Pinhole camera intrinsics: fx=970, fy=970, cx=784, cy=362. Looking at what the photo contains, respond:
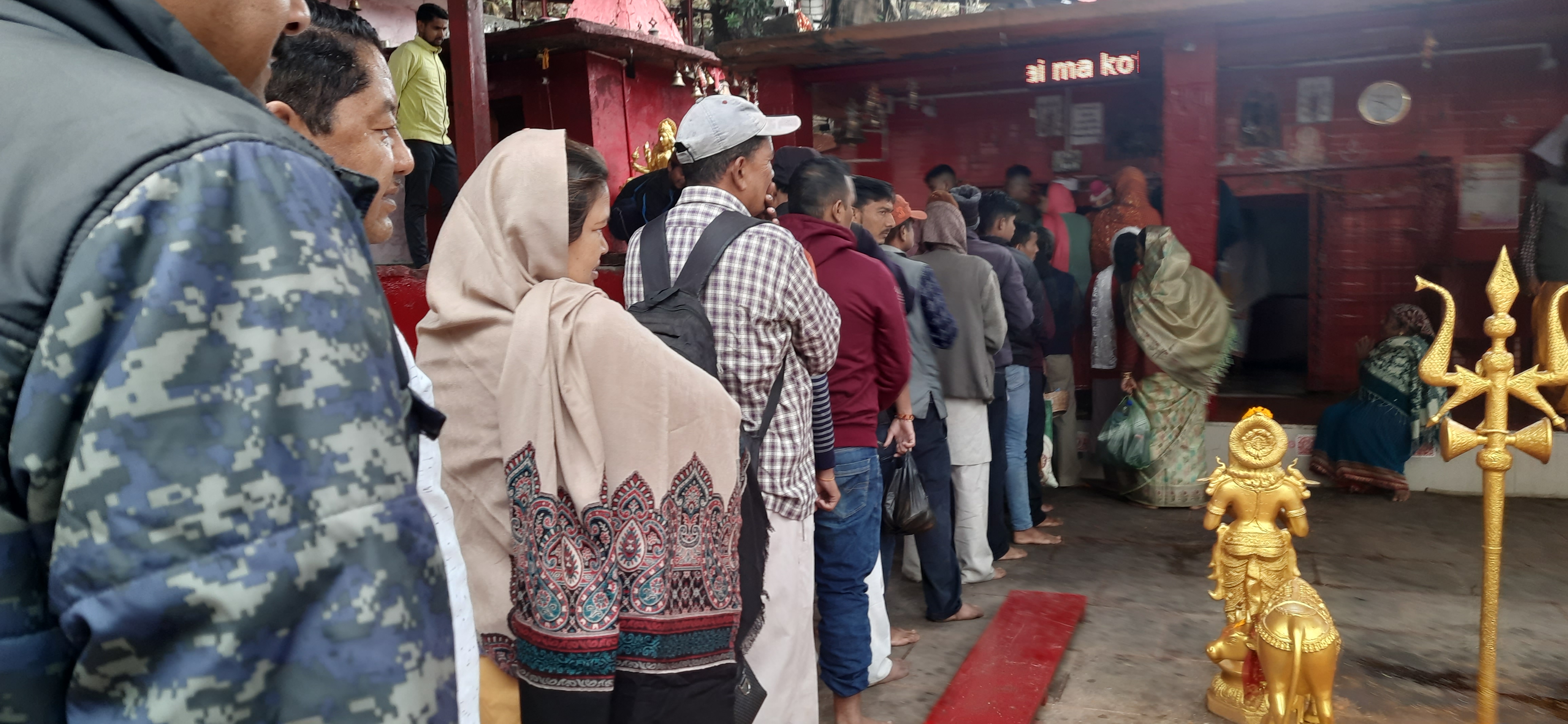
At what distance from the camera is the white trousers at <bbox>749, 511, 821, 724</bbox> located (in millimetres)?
2709

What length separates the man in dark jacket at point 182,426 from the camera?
0.56m

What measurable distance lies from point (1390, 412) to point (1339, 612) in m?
2.58

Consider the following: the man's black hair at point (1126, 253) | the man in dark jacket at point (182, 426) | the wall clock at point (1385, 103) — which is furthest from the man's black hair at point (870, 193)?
the wall clock at point (1385, 103)

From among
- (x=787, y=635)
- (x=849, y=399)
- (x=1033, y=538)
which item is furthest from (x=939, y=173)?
(x=787, y=635)

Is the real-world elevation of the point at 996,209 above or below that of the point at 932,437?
above

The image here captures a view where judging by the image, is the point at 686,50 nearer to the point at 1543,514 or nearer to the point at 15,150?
the point at 1543,514

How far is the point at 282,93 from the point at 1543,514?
728 centimetres

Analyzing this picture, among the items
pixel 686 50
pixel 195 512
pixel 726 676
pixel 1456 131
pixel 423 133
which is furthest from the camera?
pixel 686 50

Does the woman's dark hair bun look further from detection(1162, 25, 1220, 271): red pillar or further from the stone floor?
detection(1162, 25, 1220, 271): red pillar

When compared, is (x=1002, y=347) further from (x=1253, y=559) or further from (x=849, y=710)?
(x=849, y=710)

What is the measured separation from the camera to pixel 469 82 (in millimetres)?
4695

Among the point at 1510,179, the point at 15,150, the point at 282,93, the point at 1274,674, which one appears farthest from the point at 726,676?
the point at 1510,179

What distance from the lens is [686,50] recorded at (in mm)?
8141

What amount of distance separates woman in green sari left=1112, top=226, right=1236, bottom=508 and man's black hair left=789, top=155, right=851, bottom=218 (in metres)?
3.63
